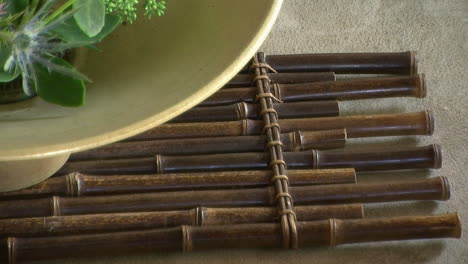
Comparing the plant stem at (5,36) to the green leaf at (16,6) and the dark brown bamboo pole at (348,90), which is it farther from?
the dark brown bamboo pole at (348,90)

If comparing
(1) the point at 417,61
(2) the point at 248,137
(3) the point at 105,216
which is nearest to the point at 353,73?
(1) the point at 417,61

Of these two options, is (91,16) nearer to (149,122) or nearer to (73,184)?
(149,122)

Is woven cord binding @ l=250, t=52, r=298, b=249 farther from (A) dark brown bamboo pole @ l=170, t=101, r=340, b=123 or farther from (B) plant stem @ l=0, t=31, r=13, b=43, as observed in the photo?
(B) plant stem @ l=0, t=31, r=13, b=43

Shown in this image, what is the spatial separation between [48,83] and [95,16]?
0.10 metres

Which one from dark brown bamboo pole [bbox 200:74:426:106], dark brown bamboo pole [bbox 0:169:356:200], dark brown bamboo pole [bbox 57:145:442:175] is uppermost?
dark brown bamboo pole [bbox 200:74:426:106]

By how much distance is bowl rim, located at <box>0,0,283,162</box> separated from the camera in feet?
2.04

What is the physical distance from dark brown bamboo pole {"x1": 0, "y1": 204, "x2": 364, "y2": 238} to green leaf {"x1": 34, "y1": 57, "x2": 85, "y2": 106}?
17cm

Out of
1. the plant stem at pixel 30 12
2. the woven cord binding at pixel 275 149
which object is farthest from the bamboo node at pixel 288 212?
the plant stem at pixel 30 12

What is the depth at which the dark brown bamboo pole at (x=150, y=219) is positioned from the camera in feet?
2.68

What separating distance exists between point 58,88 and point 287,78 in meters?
0.37

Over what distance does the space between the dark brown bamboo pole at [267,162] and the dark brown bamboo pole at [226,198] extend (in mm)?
33

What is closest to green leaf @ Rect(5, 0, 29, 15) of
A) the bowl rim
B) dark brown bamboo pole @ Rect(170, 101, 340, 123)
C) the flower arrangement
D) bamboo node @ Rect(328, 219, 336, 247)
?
the flower arrangement

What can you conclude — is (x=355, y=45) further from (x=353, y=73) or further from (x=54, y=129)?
(x=54, y=129)

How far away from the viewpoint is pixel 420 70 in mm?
1094
